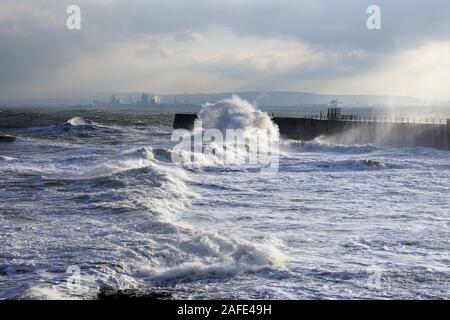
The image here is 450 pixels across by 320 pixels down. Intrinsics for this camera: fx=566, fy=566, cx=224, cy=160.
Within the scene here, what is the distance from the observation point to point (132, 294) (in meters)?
7.37

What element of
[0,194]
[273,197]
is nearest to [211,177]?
[273,197]

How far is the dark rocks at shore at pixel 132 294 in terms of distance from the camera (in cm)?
721

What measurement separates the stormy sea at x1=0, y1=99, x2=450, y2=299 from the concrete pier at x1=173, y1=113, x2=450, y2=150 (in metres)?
14.8

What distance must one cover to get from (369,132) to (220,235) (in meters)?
31.9

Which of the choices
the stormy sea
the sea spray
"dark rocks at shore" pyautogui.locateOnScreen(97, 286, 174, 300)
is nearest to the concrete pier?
the sea spray

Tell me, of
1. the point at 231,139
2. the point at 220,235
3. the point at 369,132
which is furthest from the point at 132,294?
the point at 369,132

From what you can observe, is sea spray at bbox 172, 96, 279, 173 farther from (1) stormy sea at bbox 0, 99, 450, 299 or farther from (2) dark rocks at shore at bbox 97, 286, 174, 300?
(2) dark rocks at shore at bbox 97, 286, 174, 300

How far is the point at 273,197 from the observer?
615 inches

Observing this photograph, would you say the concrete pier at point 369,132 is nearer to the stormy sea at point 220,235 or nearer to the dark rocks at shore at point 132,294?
the stormy sea at point 220,235

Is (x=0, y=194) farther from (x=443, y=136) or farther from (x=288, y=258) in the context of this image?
(x=443, y=136)

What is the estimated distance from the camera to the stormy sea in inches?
306

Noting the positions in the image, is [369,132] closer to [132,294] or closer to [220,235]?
[220,235]

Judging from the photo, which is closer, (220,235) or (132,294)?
(132,294)

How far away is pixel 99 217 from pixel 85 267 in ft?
12.1
